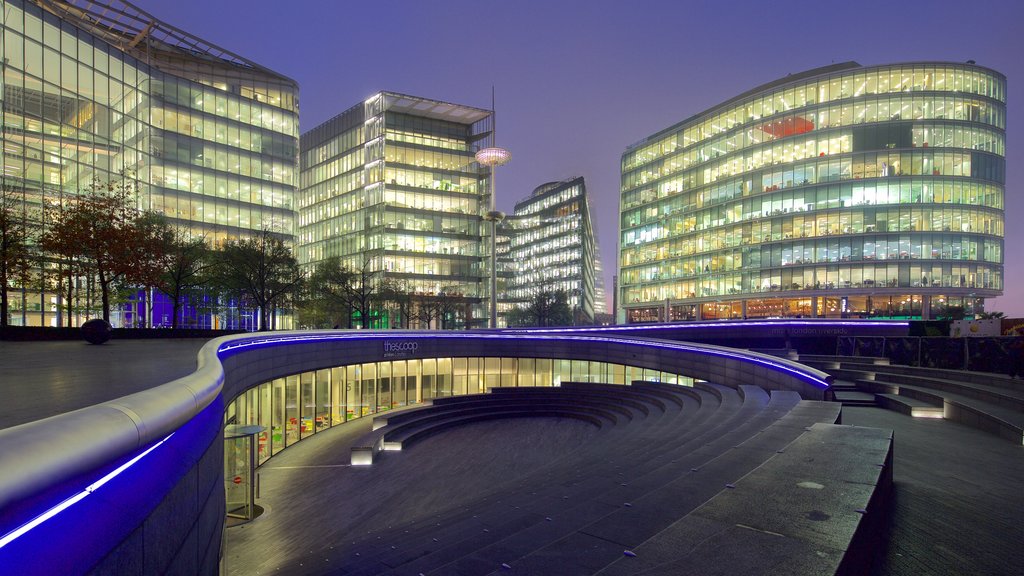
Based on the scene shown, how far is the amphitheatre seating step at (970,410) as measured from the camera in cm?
1165

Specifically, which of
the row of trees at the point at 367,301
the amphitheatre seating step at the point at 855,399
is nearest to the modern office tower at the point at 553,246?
the row of trees at the point at 367,301

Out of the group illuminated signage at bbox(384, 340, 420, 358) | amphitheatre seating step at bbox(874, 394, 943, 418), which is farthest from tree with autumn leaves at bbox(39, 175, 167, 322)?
amphitheatre seating step at bbox(874, 394, 943, 418)

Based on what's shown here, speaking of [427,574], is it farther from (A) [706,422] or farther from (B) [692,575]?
(A) [706,422]

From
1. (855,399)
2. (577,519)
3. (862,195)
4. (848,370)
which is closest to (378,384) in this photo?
(848,370)

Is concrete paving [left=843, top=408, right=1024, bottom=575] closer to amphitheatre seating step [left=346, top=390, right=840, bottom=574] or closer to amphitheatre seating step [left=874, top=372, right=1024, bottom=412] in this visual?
amphitheatre seating step [left=346, top=390, right=840, bottom=574]

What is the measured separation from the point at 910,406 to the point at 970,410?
154 centimetres

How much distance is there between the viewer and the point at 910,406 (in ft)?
48.4

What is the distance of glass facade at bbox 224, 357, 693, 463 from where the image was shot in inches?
909

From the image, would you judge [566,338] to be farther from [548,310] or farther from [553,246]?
[553,246]

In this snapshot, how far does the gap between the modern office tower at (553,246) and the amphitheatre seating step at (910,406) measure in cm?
10017

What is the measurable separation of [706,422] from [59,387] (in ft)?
45.5

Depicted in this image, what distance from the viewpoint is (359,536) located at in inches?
496

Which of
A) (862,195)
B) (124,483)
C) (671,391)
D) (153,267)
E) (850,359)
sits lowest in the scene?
(671,391)

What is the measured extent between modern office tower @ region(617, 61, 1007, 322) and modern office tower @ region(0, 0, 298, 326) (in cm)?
5960
